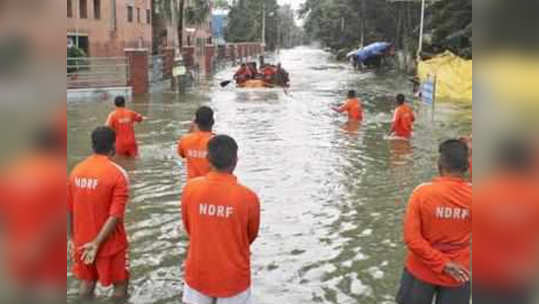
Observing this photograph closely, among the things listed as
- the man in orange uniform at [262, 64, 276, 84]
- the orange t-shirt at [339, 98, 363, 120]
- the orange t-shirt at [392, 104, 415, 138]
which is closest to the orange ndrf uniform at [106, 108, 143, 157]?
the orange t-shirt at [392, 104, 415, 138]

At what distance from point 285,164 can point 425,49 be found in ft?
86.4

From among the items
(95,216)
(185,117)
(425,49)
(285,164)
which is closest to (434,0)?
(425,49)

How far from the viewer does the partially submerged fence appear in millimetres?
27172

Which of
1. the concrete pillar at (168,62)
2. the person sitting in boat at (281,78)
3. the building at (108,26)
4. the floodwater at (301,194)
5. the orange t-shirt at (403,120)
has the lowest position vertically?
the floodwater at (301,194)

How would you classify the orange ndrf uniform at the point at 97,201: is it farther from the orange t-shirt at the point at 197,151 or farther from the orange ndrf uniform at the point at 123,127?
the orange ndrf uniform at the point at 123,127

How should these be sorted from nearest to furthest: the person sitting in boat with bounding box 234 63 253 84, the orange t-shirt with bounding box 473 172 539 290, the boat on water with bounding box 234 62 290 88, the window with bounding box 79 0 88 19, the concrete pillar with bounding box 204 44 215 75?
the orange t-shirt with bounding box 473 172 539 290
the boat on water with bounding box 234 62 290 88
the person sitting in boat with bounding box 234 63 253 84
the window with bounding box 79 0 88 19
the concrete pillar with bounding box 204 44 215 75

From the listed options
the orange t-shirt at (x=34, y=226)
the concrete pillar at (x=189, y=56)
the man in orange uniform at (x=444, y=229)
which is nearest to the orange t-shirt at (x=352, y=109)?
the man in orange uniform at (x=444, y=229)

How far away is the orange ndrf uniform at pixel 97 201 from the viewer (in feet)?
16.3

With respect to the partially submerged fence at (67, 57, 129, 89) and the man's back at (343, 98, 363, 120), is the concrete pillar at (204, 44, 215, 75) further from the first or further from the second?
the man's back at (343, 98, 363, 120)

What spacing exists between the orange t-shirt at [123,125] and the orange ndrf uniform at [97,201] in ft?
19.9

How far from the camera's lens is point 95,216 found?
504 cm

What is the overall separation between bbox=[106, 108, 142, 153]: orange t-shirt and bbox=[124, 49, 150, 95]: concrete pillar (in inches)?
677

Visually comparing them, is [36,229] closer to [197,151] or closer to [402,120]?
[197,151]

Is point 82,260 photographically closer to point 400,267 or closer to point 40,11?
point 400,267
